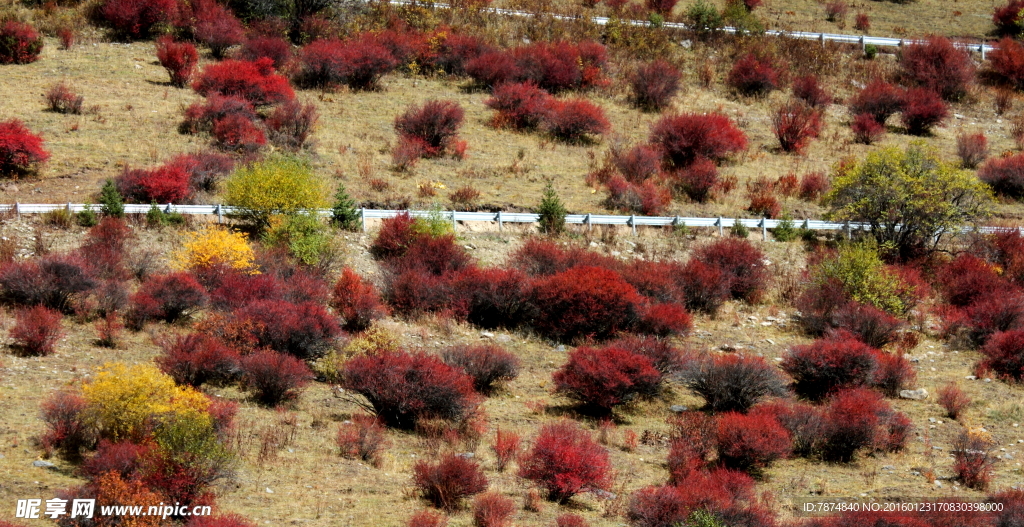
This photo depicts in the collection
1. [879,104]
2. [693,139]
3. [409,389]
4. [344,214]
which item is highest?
[879,104]

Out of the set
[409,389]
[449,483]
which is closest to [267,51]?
[409,389]

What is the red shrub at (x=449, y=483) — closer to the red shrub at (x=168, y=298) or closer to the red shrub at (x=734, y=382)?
the red shrub at (x=734, y=382)

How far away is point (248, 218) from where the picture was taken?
29375 mm

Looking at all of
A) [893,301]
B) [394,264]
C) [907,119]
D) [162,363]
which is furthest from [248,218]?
[907,119]

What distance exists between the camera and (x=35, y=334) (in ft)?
67.8

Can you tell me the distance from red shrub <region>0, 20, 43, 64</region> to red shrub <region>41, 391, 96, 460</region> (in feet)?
83.5

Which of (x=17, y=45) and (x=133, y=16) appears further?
(x=133, y=16)

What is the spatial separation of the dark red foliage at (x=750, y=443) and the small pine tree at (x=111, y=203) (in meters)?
15.9

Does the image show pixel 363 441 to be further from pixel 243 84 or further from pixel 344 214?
pixel 243 84

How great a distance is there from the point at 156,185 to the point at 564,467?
16.0 metres

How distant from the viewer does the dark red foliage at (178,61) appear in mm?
38781

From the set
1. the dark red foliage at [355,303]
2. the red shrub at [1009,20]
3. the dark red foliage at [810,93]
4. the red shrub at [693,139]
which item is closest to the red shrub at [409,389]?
the dark red foliage at [355,303]

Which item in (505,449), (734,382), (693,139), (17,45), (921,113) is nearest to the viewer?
(505,449)

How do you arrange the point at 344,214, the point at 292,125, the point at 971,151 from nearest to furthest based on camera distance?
the point at 344,214, the point at 292,125, the point at 971,151
